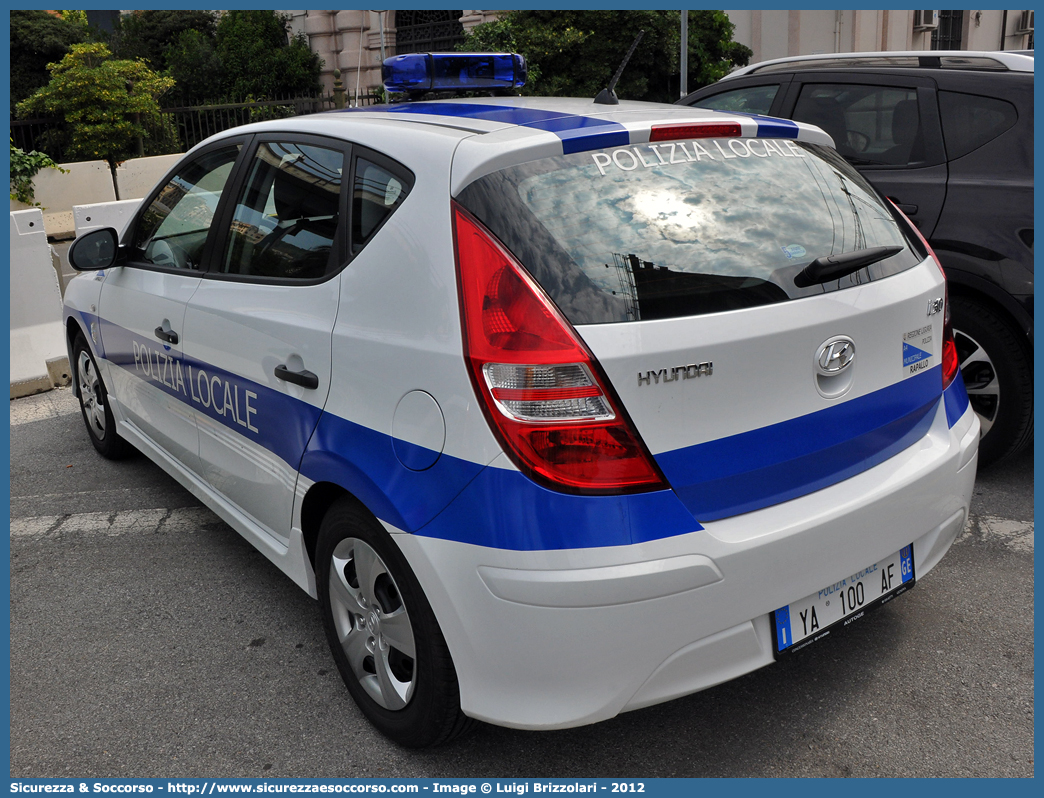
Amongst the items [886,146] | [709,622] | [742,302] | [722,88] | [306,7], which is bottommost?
[709,622]

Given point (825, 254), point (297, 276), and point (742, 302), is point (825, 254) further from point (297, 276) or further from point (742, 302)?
point (297, 276)

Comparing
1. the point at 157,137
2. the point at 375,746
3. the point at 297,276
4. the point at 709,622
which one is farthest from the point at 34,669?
the point at 157,137

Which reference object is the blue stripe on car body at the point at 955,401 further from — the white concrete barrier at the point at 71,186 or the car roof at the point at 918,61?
the white concrete barrier at the point at 71,186

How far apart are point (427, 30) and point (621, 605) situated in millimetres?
24606

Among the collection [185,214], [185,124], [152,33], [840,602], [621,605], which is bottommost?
[840,602]

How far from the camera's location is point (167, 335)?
136 inches

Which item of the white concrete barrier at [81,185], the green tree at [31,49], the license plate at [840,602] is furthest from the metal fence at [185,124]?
the license plate at [840,602]

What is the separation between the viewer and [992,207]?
157 inches

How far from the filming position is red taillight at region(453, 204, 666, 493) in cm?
201

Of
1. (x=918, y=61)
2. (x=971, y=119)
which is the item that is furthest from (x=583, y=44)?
(x=971, y=119)

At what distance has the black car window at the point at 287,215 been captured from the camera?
2.70 m

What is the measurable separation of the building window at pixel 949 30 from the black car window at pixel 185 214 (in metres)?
30.4

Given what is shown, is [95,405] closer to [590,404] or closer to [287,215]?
[287,215]

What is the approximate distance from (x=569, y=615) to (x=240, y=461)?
157cm
